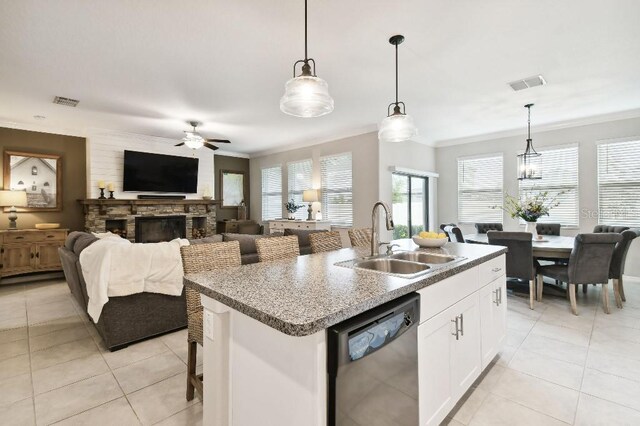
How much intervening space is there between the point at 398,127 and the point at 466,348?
5.68 ft

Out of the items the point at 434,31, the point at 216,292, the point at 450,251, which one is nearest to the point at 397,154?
the point at 434,31

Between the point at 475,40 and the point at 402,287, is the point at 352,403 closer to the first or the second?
the point at 402,287

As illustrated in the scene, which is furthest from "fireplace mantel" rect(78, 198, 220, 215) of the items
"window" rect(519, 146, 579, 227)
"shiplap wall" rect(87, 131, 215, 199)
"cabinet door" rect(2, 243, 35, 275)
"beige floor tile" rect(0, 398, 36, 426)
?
"window" rect(519, 146, 579, 227)

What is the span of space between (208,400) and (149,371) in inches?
50.8

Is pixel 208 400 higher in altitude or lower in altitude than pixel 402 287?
lower

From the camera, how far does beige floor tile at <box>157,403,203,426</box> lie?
1.86 metres

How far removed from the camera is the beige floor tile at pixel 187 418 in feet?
6.10

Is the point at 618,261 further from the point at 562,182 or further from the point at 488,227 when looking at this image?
the point at 562,182

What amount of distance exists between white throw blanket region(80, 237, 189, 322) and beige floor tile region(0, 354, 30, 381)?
57 centimetres

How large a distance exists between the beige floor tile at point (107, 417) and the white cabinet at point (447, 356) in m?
1.45

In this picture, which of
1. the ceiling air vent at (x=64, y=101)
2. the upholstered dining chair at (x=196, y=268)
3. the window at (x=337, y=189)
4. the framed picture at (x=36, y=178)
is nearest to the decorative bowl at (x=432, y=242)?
the upholstered dining chair at (x=196, y=268)

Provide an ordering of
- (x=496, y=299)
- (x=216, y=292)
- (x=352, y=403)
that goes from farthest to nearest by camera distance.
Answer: (x=496, y=299)
(x=216, y=292)
(x=352, y=403)

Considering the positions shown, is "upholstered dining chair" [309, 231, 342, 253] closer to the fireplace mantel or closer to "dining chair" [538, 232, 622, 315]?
"dining chair" [538, 232, 622, 315]

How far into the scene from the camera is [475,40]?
2859 mm
